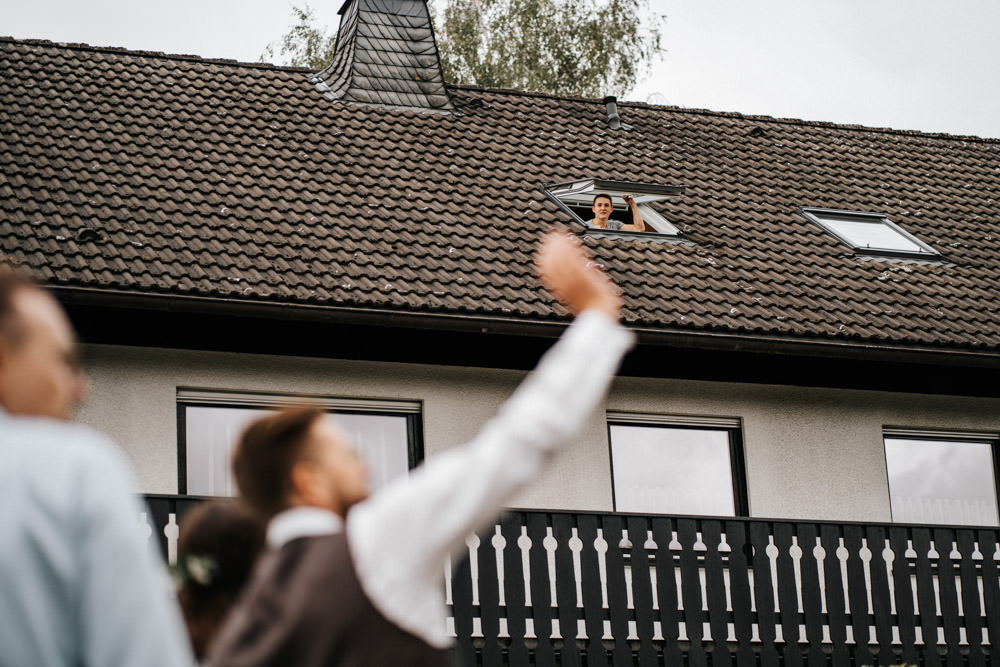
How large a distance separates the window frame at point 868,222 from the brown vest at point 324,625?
12.7 meters

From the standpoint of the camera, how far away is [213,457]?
12.1m

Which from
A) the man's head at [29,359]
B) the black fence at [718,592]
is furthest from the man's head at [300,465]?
the black fence at [718,592]

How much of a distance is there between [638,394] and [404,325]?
2.19 meters

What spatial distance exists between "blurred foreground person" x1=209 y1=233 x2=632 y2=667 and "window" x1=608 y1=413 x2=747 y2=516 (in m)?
10.3

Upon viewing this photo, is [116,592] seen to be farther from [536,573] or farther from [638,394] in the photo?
[638,394]

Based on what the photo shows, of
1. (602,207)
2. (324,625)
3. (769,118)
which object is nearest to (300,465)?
(324,625)

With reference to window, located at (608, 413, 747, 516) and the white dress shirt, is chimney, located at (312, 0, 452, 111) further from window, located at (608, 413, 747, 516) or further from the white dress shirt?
the white dress shirt

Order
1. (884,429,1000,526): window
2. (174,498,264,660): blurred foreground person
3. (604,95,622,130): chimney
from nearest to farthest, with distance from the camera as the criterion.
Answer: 1. (174,498,264,660): blurred foreground person
2. (884,429,1000,526): window
3. (604,95,622,130): chimney

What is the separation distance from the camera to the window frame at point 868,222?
15.0 m

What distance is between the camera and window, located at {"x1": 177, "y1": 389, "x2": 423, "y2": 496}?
39.2ft

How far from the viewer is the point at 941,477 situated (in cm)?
1415

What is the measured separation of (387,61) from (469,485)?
14.8 metres

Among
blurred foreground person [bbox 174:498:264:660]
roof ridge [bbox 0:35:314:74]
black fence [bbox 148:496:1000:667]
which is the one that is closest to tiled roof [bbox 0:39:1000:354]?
roof ridge [bbox 0:35:314:74]

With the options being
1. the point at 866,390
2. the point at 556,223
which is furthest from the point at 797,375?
the point at 556,223
